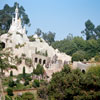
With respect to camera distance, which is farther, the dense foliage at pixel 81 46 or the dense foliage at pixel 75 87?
the dense foliage at pixel 81 46

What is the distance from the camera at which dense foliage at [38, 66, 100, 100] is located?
20.2m

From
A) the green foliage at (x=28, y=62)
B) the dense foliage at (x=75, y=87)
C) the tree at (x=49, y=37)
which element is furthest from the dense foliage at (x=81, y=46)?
the dense foliage at (x=75, y=87)

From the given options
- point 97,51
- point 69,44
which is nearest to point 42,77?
point 97,51

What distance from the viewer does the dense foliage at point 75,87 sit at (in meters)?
20.2

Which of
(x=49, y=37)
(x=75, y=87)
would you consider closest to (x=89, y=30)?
(x=49, y=37)

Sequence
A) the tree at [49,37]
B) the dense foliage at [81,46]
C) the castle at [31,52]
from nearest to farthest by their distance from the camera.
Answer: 1. the castle at [31,52]
2. the dense foliage at [81,46]
3. the tree at [49,37]

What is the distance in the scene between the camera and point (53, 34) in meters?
70.5

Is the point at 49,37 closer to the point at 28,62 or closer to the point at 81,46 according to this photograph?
the point at 81,46

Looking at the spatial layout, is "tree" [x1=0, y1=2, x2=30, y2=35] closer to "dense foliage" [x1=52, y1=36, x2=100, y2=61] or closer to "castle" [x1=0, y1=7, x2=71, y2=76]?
"castle" [x1=0, y1=7, x2=71, y2=76]

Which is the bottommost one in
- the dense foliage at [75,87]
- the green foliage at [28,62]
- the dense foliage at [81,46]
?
the dense foliage at [75,87]

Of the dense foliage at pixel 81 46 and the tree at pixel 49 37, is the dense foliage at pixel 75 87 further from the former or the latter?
the tree at pixel 49 37

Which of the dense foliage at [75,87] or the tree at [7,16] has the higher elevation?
the tree at [7,16]

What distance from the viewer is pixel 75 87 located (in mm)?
20922

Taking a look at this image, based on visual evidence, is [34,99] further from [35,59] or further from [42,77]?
[35,59]
